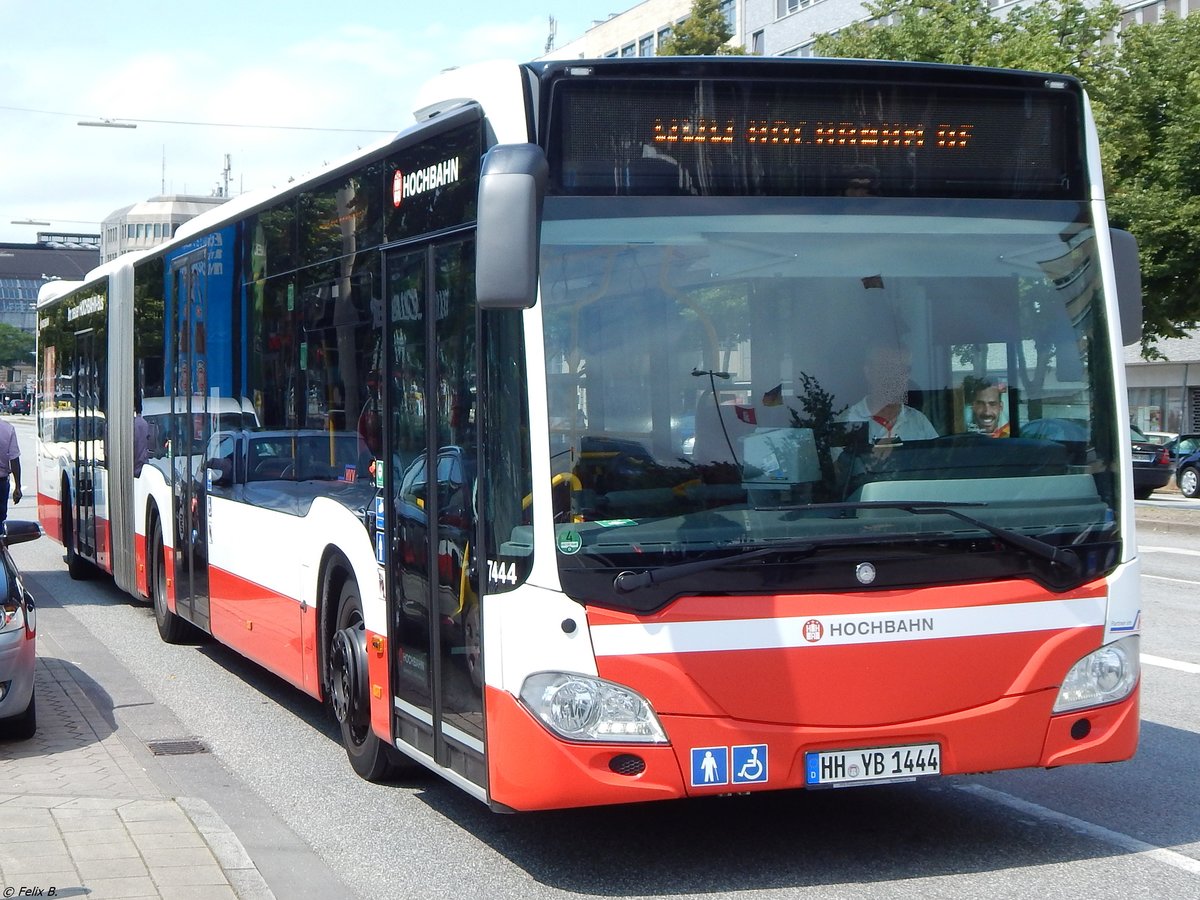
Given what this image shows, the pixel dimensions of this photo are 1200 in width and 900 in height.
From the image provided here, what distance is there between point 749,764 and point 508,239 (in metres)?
2.00

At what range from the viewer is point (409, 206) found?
270 inches

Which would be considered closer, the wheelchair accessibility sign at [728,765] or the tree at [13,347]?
the wheelchair accessibility sign at [728,765]

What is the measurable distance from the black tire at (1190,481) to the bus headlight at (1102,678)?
3062 cm

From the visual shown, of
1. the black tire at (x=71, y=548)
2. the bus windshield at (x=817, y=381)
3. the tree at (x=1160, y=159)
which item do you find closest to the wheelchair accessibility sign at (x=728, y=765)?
the bus windshield at (x=817, y=381)

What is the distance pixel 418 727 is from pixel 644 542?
168 cm

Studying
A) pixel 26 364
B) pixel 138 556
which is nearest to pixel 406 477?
pixel 138 556

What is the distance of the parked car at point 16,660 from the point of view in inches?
326

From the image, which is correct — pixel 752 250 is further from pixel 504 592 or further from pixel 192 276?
pixel 192 276

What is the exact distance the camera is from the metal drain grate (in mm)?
8422

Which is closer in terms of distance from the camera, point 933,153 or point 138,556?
point 933,153

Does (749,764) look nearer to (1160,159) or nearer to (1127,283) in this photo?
(1127,283)

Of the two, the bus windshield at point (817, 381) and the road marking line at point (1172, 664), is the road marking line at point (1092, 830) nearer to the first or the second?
the bus windshield at point (817, 381)

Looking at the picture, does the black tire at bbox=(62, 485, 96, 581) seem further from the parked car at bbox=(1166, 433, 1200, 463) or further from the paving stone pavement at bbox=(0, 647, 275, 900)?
the parked car at bbox=(1166, 433, 1200, 463)

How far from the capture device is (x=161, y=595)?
12.5 m
